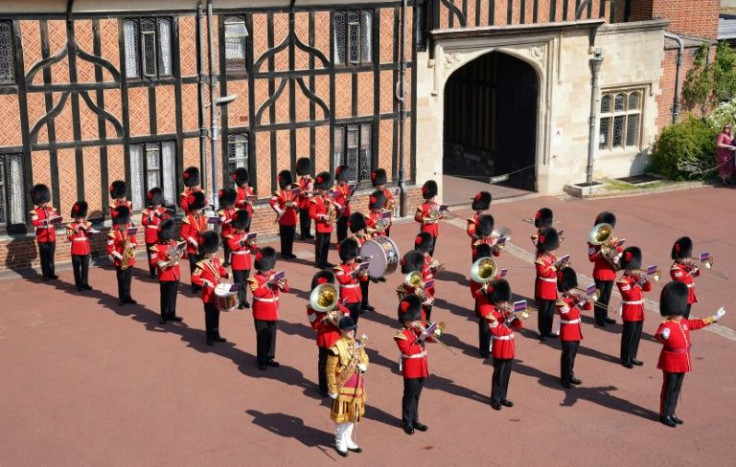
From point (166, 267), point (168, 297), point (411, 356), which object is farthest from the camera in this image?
point (168, 297)

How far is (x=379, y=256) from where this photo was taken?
15.7 m

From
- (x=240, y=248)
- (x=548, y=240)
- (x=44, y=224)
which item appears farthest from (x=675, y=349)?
(x=44, y=224)

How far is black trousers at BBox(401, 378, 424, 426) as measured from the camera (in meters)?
12.6

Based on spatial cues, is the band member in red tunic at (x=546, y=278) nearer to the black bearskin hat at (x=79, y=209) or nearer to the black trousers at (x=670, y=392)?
the black trousers at (x=670, y=392)

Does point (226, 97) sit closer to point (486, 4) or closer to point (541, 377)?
point (486, 4)

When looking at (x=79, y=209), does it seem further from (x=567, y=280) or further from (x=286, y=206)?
(x=567, y=280)

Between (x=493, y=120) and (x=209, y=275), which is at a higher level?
(x=493, y=120)

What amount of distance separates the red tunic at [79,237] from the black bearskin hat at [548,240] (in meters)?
6.54

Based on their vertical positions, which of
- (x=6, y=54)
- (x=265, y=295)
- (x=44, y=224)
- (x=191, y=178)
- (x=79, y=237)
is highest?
(x=6, y=54)

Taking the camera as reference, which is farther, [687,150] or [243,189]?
[687,150]

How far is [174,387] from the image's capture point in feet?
45.3

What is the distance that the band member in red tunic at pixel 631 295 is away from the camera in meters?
14.5

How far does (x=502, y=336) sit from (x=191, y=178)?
7003 millimetres

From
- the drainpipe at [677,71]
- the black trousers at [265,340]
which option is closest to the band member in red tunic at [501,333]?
the black trousers at [265,340]
